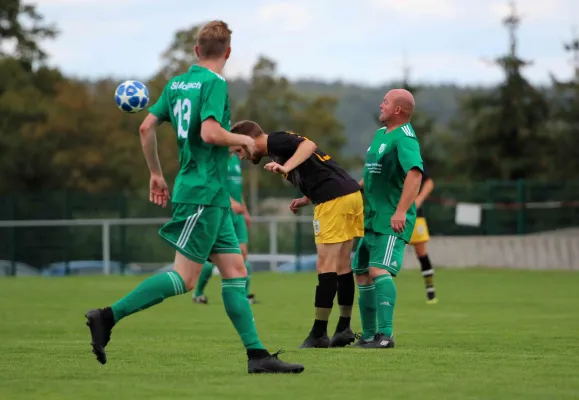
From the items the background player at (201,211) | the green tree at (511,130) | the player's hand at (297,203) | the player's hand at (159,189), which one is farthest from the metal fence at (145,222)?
the background player at (201,211)

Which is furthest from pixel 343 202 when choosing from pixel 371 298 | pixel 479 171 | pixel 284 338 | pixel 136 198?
pixel 479 171

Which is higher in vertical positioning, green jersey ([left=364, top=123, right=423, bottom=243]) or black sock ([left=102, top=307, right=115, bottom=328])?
green jersey ([left=364, top=123, right=423, bottom=243])

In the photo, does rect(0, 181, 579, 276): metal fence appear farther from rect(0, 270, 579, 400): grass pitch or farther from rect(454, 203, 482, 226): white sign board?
rect(0, 270, 579, 400): grass pitch

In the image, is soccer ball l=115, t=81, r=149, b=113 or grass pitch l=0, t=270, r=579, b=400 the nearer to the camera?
grass pitch l=0, t=270, r=579, b=400

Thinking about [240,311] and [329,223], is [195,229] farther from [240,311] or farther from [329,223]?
[329,223]

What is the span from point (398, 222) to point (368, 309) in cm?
106

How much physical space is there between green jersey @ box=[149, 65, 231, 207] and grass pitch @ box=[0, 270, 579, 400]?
1.18 m

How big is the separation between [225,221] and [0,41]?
183ft

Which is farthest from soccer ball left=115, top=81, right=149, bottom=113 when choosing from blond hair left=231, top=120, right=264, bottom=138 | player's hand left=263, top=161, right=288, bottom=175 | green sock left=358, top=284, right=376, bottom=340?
green sock left=358, top=284, right=376, bottom=340

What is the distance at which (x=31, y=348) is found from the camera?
10375 mm

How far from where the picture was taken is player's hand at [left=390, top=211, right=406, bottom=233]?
9.92 metres

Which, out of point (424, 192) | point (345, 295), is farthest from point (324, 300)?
point (424, 192)

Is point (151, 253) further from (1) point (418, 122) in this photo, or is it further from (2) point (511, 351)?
(1) point (418, 122)

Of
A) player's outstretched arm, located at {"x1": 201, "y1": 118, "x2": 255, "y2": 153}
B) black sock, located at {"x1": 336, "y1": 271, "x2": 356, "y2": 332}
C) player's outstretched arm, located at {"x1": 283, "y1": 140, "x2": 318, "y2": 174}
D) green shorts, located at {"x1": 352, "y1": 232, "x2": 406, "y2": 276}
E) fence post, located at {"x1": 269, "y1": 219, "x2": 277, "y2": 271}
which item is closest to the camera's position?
player's outstretched arm, located at {"x1": 201, "y1": 118, "x2": 255, "y2": 153}
